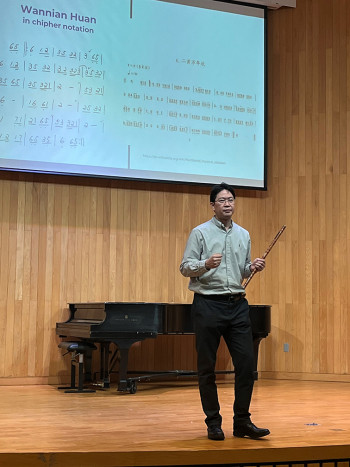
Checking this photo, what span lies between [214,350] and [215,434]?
17.9 inches

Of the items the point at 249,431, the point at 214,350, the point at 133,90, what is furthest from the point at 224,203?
the point at 133,90

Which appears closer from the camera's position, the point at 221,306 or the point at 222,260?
the point at 221,306

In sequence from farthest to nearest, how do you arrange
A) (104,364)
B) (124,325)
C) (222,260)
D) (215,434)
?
(104,364) → (124,325) → (222,260) → (215,434)

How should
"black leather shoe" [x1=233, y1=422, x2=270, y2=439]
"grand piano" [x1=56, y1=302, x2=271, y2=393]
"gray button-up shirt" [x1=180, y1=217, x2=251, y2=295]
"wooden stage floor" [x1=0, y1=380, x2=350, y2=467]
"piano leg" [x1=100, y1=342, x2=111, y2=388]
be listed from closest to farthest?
1. "wooden stage floor" [x1=0, y1=380, x2=350, y2=467]
2. "black leather shoe" [x1=233, y1=422, x2=270, y2=439]
3. "gray button-up shirt" [x1=180, y1=217, x2=251, y2=295]
4. "grand piano" [x1=56, y1=302, x2=271, y2=393]
5. "piano leg" [x1=100, y1=342, x2=111, y2=388]

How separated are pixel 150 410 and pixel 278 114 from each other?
154 inches

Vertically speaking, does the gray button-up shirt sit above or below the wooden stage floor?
above

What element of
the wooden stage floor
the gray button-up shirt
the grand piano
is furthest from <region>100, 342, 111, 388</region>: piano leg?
the gray button-up shirt

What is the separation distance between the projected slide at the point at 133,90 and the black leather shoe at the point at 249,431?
3.66 m

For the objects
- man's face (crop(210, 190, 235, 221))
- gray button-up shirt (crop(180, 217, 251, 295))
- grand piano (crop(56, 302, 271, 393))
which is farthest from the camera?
grand piano (crop(56, 302, 271, 393))

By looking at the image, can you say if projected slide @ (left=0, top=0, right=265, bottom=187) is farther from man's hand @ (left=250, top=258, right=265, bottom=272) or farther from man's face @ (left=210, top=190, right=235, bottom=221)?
man's hand @ (left=250, top=258, right=265, bottom=272)

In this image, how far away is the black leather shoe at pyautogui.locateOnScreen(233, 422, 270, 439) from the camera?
3688mm

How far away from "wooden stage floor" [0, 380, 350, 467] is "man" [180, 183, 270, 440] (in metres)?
0.19

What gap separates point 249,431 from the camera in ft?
12.2

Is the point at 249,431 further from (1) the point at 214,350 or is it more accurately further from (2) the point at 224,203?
(2) the point at 224,203
